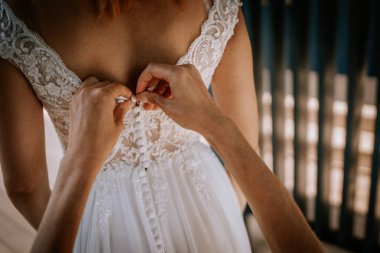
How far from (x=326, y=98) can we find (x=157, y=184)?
120cm

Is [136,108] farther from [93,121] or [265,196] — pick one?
[265,196]

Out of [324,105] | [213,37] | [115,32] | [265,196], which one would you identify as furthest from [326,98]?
[115,32]

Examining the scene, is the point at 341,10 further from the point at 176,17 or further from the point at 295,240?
the point at 295,240

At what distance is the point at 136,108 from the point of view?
35.9 inches

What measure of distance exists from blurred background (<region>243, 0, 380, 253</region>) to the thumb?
120 centimetres

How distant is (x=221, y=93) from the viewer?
1083mm

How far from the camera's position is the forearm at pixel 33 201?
1.01 m

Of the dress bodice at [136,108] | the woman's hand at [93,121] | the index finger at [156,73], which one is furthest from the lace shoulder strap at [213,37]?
the woman's hand at [93,121]

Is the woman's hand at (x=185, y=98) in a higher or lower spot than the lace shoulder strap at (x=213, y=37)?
lower

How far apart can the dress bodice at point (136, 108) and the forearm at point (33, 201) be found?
157 millimetres

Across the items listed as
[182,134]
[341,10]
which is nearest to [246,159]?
[182,134]

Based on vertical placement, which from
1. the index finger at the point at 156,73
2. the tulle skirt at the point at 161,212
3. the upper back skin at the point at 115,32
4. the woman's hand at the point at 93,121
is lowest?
the tulle skirt at the point at 161,212

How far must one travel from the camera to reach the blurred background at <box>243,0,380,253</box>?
1693mm

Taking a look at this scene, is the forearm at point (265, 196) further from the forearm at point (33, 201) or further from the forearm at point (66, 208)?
the forearm at point (33, 201)
